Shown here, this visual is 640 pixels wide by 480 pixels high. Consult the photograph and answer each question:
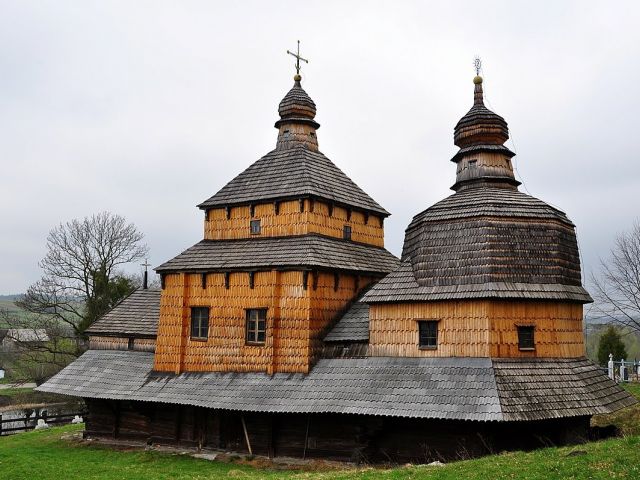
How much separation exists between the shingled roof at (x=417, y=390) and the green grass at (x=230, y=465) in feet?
5.15

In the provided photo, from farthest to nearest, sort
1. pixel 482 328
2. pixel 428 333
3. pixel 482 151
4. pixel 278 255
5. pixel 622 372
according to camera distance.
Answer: pixel 622 372 < pixel 482 151 < pixel 278 255 < pixel 428 333 < pixel 482 328

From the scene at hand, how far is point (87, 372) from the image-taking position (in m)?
21.0

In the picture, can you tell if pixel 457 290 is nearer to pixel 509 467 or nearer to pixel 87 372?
pixel 509 467

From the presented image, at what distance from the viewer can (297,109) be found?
889 inches

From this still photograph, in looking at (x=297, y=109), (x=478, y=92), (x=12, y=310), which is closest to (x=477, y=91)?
(x=478, y=92)

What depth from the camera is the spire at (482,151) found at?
18922 mm

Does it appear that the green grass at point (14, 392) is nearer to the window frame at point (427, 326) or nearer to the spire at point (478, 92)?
the window frame at point (427, 326)

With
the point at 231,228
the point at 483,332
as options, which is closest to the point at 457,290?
the point at 483,332

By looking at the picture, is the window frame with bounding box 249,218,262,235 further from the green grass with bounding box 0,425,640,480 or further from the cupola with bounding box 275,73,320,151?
the green grass with bounding box 0,425,640,480

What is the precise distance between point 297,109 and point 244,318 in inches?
347

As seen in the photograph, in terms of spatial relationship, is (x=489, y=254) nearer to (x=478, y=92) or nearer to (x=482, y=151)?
(x=482, y=151)

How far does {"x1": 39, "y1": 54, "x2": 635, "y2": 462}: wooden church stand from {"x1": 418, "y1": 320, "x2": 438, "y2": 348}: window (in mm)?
57

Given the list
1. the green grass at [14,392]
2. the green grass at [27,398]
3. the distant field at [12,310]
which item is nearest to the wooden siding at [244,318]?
the distant field at [12,310]

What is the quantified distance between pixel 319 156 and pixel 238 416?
31.5ft
